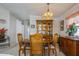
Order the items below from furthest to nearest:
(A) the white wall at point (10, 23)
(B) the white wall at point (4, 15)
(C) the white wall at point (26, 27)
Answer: (C) the white wall at point (26, 27)
(A) the white wall at point (10, 23)
(B) the white wall at point (4, 15)

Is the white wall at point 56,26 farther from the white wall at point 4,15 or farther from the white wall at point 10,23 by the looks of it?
the white wall at point 4,15

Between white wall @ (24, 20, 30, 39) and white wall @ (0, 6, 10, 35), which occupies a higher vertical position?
white wall @ (0, 6, 10, 35)

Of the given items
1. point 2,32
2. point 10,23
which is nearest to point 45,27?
point 10,23

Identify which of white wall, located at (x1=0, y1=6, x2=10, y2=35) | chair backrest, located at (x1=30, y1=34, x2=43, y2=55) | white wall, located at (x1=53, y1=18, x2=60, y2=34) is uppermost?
white wall, located at (x1=0, y1=6, x2=10, y2=35)

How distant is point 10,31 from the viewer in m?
7.30

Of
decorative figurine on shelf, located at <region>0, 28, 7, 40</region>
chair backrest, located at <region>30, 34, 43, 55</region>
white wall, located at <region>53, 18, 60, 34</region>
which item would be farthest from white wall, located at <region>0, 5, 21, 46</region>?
chair backrest, located at <region>30, 34, 43, 55</region>

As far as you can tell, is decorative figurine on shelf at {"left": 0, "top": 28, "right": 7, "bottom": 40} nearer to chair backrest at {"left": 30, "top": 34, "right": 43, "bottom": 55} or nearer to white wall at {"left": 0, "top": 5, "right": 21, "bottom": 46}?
white wall at {"left": 0, "top": 5, "right": 21, "bottom": 46}

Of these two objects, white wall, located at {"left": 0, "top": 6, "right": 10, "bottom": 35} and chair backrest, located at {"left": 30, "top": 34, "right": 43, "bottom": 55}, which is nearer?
chair backrest, located at {"left": 30, "top": 34, "right": 43, "bottom": 55}

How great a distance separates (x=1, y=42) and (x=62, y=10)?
332 cm

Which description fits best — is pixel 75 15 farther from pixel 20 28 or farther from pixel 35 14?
pixel 20 28

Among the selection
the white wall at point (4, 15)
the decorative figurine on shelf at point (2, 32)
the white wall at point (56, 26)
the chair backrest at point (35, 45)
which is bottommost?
the chair backrest at point (35, 45)

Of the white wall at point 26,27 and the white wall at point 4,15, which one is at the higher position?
the white wall at point 4,15

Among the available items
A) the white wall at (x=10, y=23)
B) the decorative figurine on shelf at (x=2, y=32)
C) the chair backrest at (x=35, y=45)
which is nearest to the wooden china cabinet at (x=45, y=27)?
the white wall at (x=10, y=23)

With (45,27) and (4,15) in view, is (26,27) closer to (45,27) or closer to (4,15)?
(45,27)
